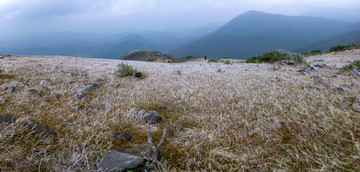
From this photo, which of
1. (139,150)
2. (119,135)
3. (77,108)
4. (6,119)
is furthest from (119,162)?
(77,108)

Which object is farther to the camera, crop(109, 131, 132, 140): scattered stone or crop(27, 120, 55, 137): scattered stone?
crop(109, 131, 132, 140): scattered stone

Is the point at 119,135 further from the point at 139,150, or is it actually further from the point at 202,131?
the point at 202,131

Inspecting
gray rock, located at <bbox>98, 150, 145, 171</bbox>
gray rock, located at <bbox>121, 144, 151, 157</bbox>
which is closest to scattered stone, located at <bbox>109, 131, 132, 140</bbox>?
gray rock, located at <bbox>121, 144, 151, 157</bbox>

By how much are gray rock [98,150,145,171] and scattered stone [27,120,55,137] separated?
4.68ft

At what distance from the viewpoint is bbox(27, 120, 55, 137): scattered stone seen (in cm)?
295

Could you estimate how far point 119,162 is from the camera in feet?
7.98

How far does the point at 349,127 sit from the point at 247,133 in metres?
1.90

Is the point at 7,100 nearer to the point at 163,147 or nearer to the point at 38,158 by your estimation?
the point at 38,158

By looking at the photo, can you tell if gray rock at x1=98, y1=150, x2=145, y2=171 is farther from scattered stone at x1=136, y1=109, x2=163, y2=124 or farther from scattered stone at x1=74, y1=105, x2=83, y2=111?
scattered stone at x1=74, y1=105, x2=83, y2=111

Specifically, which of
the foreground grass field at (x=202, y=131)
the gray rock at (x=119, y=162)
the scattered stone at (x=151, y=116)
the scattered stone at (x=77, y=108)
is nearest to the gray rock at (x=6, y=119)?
the foreground grass field at (x=202, y=131)

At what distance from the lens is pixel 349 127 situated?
3.15m

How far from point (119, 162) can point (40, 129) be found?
1.85 metres

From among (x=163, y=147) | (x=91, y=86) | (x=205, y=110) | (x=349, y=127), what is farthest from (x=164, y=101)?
(x=349, y=127)

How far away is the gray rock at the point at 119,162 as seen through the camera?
234 cm
